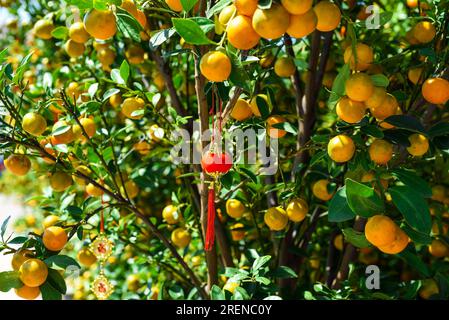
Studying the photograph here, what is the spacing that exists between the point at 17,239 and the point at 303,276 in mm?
798

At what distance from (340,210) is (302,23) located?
26cm

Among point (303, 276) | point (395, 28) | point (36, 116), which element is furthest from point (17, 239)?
point (395, 28)

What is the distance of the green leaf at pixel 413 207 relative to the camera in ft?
2.22

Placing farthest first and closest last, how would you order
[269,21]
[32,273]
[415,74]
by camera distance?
[415,74]
[32,273]
[269,21]

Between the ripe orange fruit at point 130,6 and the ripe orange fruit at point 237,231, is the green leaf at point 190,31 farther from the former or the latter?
the ripe orange fruit at point 237,231

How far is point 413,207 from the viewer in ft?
2.28

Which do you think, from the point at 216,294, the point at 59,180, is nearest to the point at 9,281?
the point at 59,180

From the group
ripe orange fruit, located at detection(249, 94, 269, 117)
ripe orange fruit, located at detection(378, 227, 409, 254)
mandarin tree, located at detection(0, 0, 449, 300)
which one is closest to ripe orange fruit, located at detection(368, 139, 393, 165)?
mandarin tree, located at detection(0, 0, 449, 300)

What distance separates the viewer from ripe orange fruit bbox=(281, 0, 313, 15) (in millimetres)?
580

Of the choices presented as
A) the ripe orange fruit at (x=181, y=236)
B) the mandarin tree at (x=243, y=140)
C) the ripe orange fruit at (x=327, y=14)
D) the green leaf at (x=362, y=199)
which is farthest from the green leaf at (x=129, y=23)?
the ripe orange fruit at (x=181, y=236)

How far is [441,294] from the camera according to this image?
1.11 meters

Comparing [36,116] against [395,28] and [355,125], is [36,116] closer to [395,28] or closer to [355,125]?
[355,125]

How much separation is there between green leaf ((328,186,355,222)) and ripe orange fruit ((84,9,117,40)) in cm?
37

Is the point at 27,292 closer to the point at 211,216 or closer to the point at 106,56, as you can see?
the point at 211,216
